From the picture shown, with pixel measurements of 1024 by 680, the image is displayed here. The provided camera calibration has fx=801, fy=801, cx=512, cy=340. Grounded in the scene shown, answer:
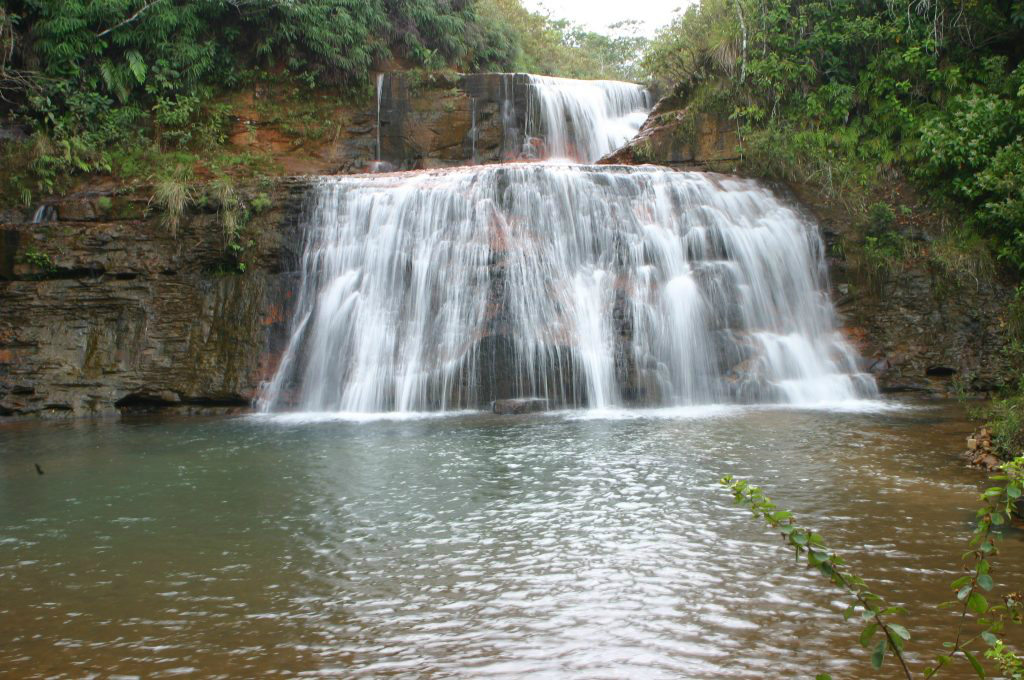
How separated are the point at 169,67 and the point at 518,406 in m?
12.8

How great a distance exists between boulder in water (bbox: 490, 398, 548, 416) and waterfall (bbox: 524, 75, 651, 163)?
9.43 meters

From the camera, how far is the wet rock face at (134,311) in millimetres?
13539

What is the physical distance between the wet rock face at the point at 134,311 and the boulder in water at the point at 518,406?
14.0 feet

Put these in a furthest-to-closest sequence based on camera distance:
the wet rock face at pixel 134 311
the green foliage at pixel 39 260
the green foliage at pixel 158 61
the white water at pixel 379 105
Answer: the white water at pixel 379 105
the green foliage at pixel 158 61
the green foliage at pixel 39 260
the wet rock face at pixel 134 311

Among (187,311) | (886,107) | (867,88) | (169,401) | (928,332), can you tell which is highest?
(867,88)

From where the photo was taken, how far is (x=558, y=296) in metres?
13.4

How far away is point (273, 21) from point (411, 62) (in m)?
3.81

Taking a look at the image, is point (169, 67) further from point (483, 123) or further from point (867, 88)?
point (867, 88)

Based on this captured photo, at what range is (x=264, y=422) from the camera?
39.0 feet

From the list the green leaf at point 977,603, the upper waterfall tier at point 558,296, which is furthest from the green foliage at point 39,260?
the green leaf at point 977,603

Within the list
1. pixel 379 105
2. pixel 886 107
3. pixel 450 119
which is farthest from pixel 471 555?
pixel 379 105

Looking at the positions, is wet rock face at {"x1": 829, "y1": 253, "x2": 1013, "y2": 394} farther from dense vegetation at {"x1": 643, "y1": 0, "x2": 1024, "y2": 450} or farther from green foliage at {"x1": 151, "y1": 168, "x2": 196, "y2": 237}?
green foliage at {"x1": 151, "y1": 168, "x2": 196, "y2": 237}

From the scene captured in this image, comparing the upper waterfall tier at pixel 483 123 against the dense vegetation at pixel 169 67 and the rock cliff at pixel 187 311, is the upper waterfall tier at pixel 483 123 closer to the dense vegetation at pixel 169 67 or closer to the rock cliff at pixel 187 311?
the dense vegetation at pixel 169 67

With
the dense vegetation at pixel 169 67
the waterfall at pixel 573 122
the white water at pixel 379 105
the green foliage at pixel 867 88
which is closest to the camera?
the green foliage at pixel 867 88
